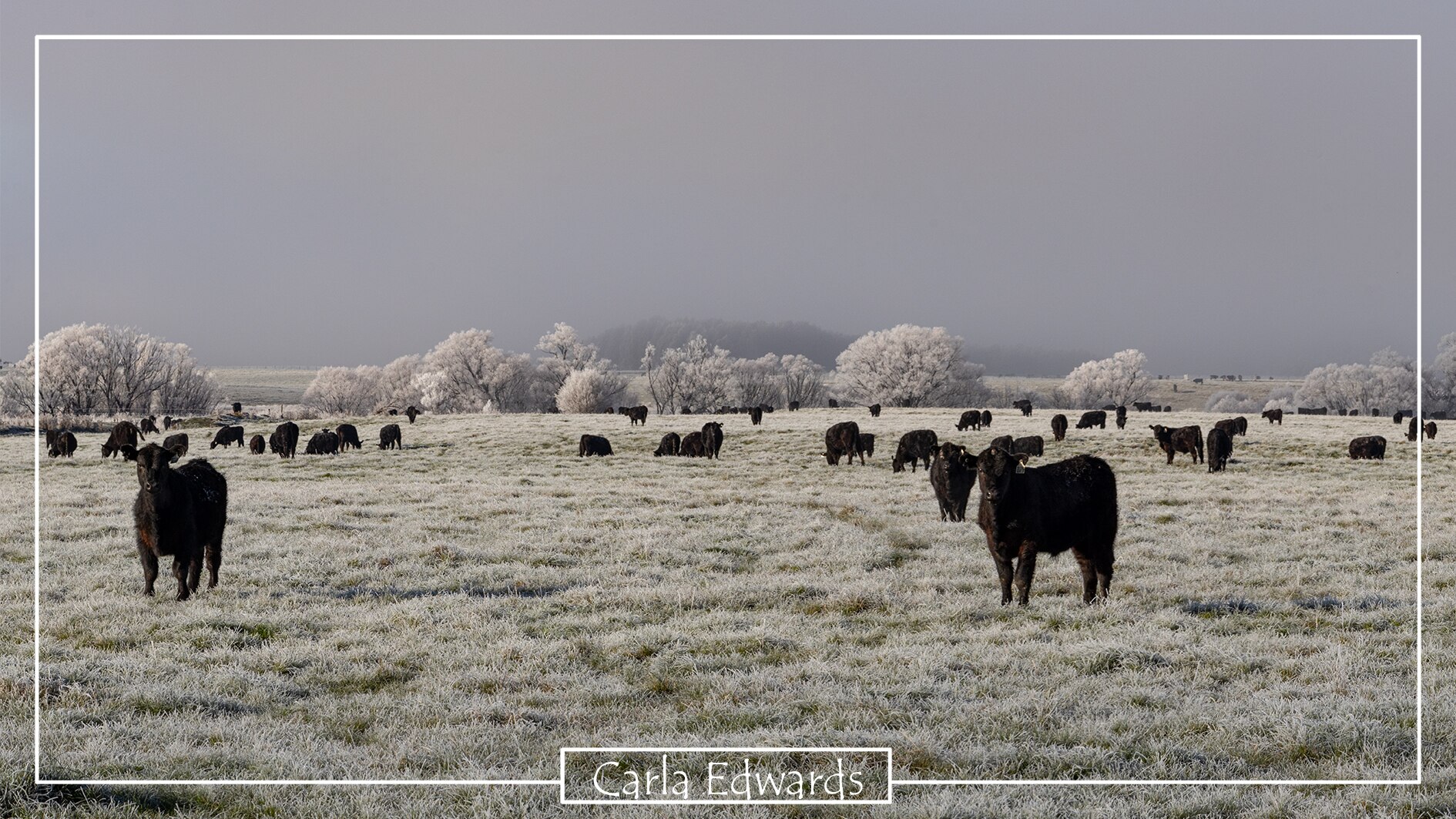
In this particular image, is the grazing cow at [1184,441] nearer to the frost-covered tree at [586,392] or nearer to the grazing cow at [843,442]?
the grazing cow at [843,442]

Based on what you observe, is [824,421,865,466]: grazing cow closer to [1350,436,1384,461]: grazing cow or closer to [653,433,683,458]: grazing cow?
[653,433,683,458]: grazing cow

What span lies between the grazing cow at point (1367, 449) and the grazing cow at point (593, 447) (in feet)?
91.5

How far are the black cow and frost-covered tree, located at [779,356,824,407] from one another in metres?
7.73

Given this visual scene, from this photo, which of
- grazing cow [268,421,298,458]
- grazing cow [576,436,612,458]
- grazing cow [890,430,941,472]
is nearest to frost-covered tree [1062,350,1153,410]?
grazing cow [890,430,941,472]

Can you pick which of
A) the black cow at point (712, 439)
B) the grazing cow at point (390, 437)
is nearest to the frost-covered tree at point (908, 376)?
the black cow at point (712, 439)

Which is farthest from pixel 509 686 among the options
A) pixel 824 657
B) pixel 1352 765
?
pixel 1352 765

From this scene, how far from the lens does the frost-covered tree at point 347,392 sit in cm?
4547

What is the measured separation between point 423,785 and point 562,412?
43399 millimetres

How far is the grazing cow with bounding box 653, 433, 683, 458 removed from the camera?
1471 inches

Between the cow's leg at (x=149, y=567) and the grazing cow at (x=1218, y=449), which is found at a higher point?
the grazing cow at (x=1218, y=449)

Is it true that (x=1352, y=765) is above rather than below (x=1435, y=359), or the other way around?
below

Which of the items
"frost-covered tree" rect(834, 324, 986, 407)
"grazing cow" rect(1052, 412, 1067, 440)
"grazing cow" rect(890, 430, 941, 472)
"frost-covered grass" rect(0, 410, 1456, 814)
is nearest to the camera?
"frost-covered grass" rect(0, 410, 1456, 814)

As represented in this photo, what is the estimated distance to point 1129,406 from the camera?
49.5 meters

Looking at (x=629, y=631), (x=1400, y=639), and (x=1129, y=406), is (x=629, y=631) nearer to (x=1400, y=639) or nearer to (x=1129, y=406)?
(x=1400, y=639)
